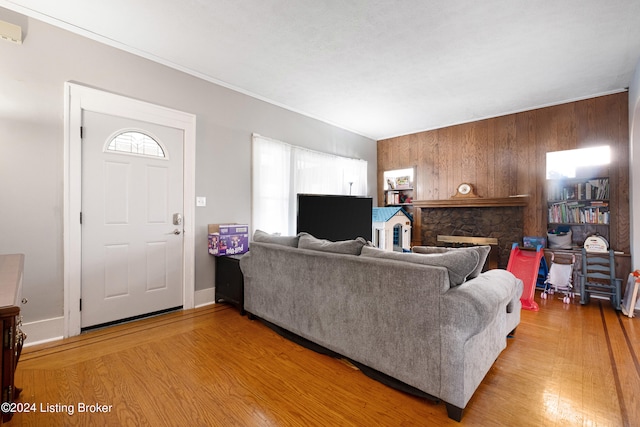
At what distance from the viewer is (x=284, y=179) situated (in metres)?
4.26

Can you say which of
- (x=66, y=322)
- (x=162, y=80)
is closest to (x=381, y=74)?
(x=162, y=80)

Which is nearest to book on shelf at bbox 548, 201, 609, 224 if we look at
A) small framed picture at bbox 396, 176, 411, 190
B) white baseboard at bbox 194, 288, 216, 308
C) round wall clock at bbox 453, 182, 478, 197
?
round wall clock at bbox 453, 182, 478, 197

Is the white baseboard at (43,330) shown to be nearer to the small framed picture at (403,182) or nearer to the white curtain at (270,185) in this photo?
the white curtain at (270,185)

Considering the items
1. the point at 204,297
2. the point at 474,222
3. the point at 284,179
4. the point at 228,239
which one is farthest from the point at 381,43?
the point at 474,222

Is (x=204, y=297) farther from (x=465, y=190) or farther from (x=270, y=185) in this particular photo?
(x=465, y=190)

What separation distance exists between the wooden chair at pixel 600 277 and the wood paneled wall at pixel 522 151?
38 centimetres

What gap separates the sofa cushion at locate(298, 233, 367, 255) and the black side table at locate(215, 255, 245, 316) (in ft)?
3.31

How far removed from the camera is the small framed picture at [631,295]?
121 inches

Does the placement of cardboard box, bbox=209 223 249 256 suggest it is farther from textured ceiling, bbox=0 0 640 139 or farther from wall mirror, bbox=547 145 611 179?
wall mirror, bbox=547 145 611 179

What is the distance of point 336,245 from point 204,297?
203cm

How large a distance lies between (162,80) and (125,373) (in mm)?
2767

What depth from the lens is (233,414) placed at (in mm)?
1564

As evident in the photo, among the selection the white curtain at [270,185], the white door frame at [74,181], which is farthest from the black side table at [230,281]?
the white door frame at [74,181]

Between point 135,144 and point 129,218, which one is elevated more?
point 135,144
